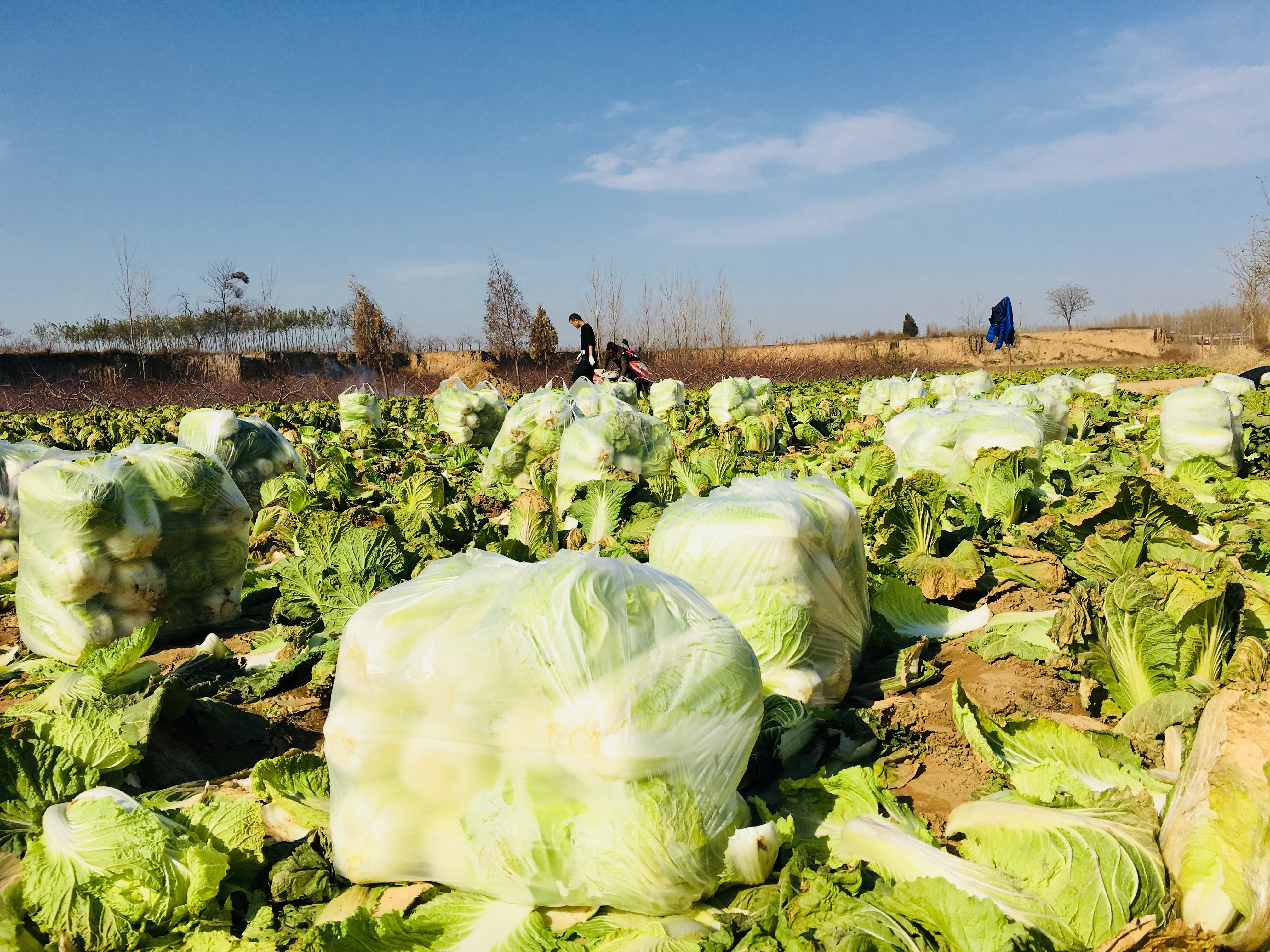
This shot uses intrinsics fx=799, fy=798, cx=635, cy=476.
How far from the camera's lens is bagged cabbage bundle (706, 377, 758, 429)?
35.4 ft

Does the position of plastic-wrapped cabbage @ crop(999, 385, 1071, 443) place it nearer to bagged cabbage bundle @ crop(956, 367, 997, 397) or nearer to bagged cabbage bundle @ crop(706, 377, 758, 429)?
bagged cabbage bundle @ crop(706, 377, 758, 429)

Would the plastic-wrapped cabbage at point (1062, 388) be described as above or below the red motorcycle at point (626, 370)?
below

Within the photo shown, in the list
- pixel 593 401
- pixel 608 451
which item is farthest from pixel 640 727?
pixel 593 401

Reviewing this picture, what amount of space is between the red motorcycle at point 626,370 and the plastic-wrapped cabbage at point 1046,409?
24.1 ft

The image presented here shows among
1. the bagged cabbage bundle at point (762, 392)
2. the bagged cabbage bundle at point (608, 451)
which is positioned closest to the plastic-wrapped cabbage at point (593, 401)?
the bagged cabbage bundle at point (608, 451)

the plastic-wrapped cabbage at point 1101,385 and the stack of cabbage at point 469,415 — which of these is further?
the plastic-wrapped cabbage at point 1101,385

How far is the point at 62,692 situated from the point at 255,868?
1.23 m

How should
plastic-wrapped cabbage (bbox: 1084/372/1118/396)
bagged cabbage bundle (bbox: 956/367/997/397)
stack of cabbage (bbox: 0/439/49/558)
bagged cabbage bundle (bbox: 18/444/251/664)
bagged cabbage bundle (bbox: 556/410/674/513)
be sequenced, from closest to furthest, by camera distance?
bagged cabbage bundle (bbox: 18/444/251/664) < stack of cabbage (bbox: 0/439/49/558) < bagged cabbage bundle (bbox: 556/410/674/513) < plastic-wrapped cabbage (bbox: 1084/372/1118/396) < bagged cabbage bundle (bbox: 956/367/997/397)

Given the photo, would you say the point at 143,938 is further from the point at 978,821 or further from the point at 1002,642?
the point at 1002,642

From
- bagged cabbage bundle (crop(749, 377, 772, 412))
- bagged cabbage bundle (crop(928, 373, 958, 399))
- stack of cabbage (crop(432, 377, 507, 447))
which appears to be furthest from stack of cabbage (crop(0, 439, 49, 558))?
bagged cabbage bundle (crop(928, 373, 958, 399))

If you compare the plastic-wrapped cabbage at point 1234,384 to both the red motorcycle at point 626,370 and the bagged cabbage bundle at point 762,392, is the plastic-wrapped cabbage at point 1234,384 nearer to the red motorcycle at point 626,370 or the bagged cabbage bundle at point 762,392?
the bagged cabbage bundle at point 762,392

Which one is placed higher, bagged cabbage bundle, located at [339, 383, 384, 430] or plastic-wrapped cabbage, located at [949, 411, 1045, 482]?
bagged cabbage bundle, located at [339, 383, 384, 430]

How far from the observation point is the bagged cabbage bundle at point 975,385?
13.2m

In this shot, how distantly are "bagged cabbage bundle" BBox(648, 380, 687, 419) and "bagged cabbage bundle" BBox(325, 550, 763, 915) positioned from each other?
419 inches
